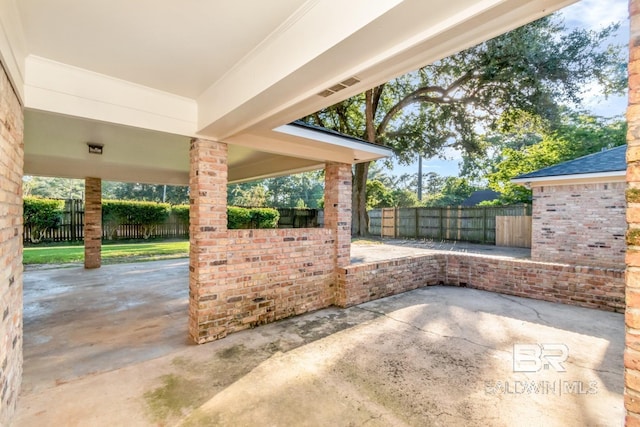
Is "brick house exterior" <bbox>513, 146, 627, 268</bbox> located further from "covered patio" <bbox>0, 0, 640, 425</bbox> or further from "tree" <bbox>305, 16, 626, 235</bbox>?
"tree" <bbox>305, 16, 626, 235</bbox>

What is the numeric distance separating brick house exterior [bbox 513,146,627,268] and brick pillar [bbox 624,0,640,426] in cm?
764

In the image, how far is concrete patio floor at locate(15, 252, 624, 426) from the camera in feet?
7.92

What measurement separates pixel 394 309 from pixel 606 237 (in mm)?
5975

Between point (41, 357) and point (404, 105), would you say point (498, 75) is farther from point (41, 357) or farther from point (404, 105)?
point (41, 357)

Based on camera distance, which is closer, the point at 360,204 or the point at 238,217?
the point at 360,204

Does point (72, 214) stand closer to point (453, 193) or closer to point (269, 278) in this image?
→ point (269, 278)

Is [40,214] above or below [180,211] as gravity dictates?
below

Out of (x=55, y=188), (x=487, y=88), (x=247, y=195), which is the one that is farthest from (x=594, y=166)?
(x=55, y=188)

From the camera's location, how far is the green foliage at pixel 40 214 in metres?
11.9

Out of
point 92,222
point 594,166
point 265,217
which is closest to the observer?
point 594,166

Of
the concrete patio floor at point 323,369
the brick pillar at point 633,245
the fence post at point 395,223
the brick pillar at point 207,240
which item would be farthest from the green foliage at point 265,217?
the brick pillar at point 633,245

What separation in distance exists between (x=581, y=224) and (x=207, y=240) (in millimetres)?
8739

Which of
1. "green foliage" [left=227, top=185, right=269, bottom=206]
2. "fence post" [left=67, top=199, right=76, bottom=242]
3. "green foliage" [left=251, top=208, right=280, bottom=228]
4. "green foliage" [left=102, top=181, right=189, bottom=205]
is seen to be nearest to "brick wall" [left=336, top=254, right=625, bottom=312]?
"green foliage" [left=251, top=208, right=280, bottom=228]

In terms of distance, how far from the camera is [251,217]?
54.9ft
